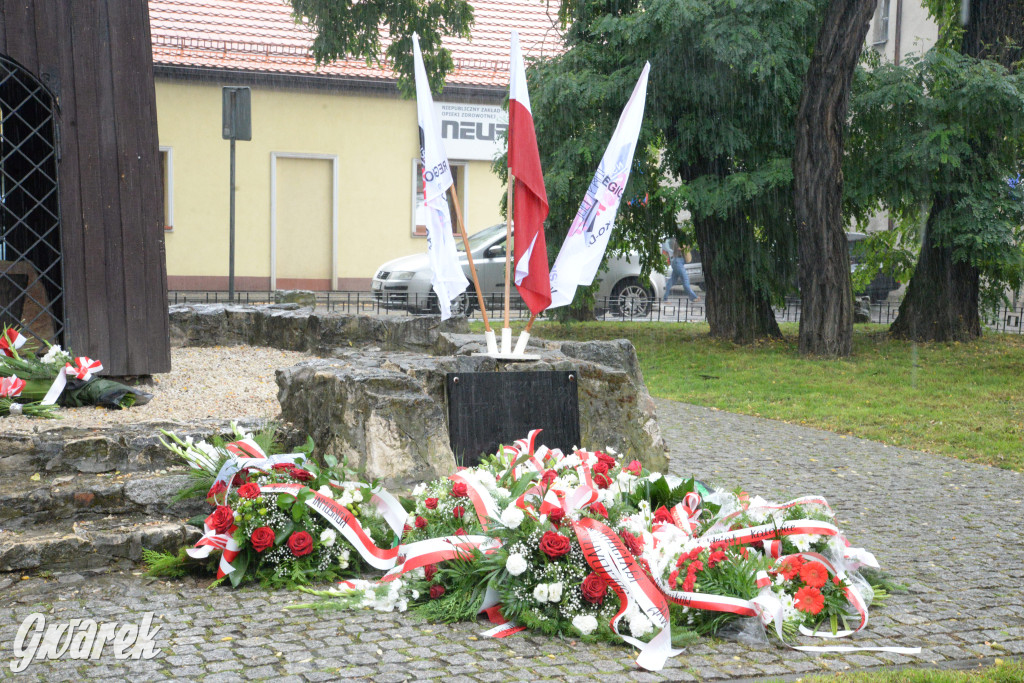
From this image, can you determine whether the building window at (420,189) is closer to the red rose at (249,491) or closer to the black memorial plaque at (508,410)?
the black memorial plaque at (508,410)

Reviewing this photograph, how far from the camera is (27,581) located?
13.3 ft

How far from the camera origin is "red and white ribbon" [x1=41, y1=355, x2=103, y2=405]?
5.82m

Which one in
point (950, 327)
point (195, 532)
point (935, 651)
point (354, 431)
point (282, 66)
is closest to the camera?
point (935, 651)

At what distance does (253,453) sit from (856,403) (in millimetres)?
6881

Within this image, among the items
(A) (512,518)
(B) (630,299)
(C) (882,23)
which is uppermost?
(C) (882,23)

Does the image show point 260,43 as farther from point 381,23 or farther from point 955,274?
point 955,274

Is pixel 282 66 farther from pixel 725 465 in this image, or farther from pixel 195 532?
pixel 195 532

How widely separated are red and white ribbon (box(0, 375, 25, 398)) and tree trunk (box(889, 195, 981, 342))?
11.4 metres

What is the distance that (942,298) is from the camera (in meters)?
13.7

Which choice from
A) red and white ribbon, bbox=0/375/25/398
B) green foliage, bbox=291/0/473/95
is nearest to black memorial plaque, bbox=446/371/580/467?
red and white ribbon, bbox=0/375/25/398

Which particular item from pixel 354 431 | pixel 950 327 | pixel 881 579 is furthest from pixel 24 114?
pixel 950 327

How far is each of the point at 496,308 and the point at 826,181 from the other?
6.00 m

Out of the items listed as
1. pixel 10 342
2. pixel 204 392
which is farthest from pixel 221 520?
pixel 10 342

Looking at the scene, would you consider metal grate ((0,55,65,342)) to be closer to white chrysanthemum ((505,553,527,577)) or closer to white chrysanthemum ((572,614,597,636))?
white chrysanthemum ((505,553,527,577))
